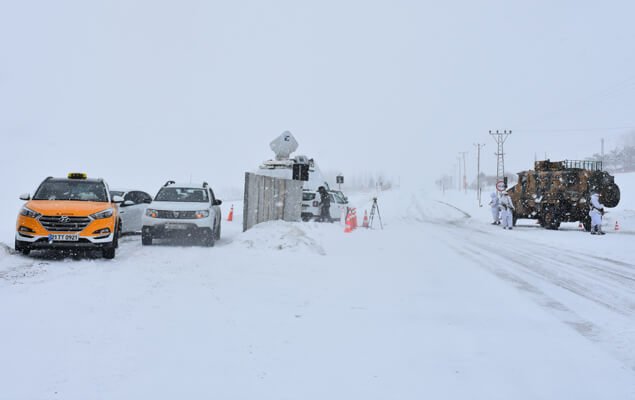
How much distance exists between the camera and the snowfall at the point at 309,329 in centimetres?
418

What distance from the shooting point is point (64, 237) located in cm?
1016

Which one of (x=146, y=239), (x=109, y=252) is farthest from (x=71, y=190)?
(x=146, y=239)

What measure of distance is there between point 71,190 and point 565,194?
65.9ft

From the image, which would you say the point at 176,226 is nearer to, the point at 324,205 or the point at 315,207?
the point at 315,207

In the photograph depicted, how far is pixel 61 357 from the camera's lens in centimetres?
456

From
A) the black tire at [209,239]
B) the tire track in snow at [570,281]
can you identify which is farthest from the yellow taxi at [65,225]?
the tire track in snow at [570,281]

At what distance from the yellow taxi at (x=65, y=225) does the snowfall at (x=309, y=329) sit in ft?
1.28

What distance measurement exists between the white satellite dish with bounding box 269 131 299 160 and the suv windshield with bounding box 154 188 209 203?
12.8m

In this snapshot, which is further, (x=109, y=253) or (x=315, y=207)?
(x=315, y=207)

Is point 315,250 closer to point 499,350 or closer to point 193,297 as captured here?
point 193,297

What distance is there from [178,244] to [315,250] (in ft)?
13.0

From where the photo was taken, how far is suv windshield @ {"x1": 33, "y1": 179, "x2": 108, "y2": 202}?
11.3m

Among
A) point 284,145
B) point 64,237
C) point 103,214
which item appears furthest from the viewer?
point 284,145

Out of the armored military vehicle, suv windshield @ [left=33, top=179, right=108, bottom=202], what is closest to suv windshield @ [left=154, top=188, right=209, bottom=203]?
suv windshield @ [left=33, top=179, right=108, bottom=202]
